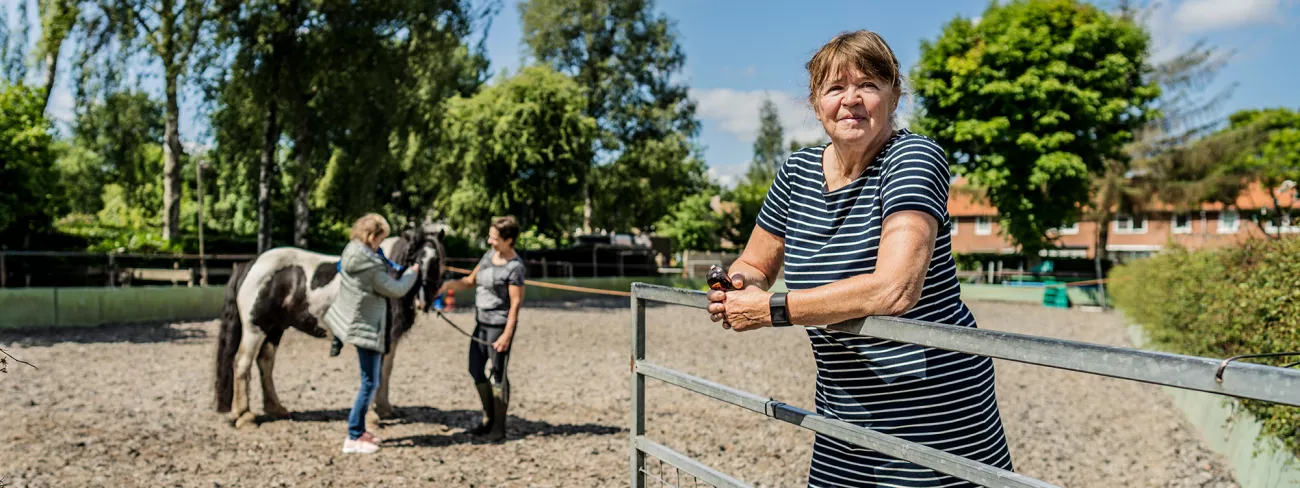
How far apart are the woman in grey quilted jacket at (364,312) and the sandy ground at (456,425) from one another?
0.73 feet

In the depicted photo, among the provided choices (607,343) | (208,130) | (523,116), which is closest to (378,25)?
(208,130)

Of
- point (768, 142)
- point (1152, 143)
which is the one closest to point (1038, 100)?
point (1152, 143)

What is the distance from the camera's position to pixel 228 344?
7.03 meters

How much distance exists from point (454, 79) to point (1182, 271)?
57.1ft

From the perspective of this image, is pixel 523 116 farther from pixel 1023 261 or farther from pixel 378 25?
pixel 1023 261

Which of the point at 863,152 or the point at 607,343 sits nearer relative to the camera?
the point at 863,152

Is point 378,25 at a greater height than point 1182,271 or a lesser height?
greater

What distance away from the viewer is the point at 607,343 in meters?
13.4

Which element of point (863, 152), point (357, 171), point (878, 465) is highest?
point (357, 171)

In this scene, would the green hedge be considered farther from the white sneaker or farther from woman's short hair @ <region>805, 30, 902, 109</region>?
the white sneaker

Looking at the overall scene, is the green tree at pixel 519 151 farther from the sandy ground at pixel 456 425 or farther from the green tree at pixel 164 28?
the sandy ground at pixel 456 425

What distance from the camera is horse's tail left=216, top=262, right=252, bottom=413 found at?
6.93 m

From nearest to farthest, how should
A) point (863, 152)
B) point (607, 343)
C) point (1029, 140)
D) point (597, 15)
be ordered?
point (863, 152)
point (607, 343)
point (1029, 140)
point (597, 15)

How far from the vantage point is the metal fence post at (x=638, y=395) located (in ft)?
8.96
